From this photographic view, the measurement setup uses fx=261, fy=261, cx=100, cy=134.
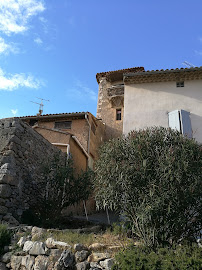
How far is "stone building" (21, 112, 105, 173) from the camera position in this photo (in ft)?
44.6

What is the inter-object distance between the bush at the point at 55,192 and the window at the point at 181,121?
486 centimetres

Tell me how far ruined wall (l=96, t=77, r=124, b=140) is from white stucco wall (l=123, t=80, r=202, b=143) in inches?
298

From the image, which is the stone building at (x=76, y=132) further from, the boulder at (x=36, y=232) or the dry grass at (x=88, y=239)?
the dry grass at (x=88, y=239)

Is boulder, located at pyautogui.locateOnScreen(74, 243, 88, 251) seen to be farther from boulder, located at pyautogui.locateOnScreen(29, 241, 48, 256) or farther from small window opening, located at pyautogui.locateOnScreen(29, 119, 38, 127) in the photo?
small window opening, located at pyautogui.locateOnScreen(29, 119, 38, 127)

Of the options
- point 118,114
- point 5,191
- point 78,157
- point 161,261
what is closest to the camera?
point 161,261

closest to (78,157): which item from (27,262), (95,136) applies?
(95,136)

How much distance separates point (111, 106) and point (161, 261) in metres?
18.3

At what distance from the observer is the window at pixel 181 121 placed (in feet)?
38.2

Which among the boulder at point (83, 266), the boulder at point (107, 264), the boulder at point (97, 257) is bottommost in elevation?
the boulder at point (83, 266)

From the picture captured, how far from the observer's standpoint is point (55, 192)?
29.1 ft

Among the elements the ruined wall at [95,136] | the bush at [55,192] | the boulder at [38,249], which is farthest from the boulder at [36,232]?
the ruined wall at [95,136]

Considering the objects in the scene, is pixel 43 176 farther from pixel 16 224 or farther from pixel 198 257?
Result: pixel 198 257

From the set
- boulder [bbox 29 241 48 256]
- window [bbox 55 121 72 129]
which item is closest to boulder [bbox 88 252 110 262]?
boulder [bbox 29 241 48 256]

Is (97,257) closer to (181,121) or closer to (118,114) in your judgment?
(181,121)
